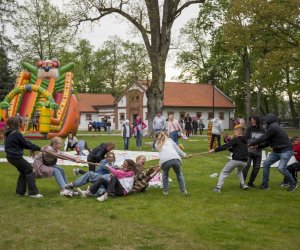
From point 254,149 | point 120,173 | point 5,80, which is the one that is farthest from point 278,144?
point 5,80

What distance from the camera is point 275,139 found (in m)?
11.1

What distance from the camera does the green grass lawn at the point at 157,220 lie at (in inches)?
253

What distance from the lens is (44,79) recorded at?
3122 centimetres

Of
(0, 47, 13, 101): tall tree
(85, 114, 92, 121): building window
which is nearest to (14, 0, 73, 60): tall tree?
(0, 47, 13, 101): tall tree

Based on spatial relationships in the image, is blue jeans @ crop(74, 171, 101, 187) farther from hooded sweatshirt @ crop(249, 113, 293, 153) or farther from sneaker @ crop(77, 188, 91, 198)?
hooded sweatshirt @ crop(249, 113, 293, 153)

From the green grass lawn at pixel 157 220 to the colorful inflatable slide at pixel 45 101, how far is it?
1746 cm

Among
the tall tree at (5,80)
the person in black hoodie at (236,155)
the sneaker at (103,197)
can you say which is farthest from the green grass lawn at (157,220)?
the tall tree at (5,80)

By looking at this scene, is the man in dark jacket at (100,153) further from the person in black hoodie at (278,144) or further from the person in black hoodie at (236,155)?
the person in black hoodie at (278,144)

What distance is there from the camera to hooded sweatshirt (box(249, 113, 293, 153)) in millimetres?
10992

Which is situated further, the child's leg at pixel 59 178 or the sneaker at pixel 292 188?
the sneaker at pixel 292 188

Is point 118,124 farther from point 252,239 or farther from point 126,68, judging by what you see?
point 252,239

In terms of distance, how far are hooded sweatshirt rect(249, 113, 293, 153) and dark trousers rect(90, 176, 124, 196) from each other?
10.9 feet

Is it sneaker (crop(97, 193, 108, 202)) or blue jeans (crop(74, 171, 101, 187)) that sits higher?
blue jeans (crop(74, 171, 101, 187))

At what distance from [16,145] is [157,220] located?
152 inches
